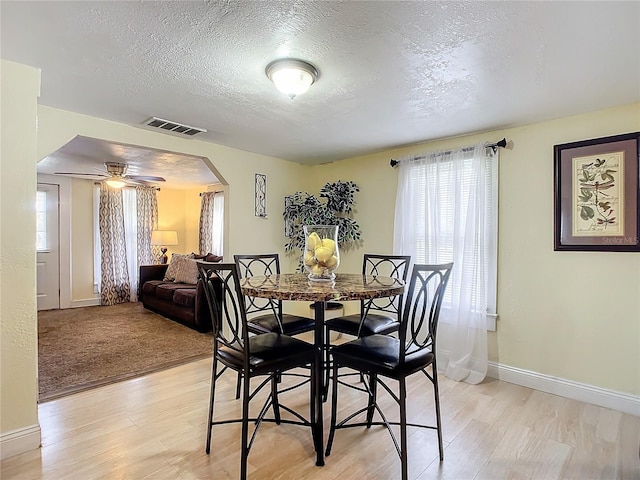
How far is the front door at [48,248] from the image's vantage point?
18.9 feet

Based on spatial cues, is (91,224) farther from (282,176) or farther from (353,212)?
(353,212)

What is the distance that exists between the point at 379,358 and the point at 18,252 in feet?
6.86

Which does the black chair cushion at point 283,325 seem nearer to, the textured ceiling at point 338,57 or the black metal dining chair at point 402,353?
the black metal dining chair at point 402,353

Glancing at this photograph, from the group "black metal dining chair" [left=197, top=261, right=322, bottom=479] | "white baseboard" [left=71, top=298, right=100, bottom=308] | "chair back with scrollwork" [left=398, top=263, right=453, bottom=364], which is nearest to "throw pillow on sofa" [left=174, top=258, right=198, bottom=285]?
"white baseboard" [left=71, top=298, right=100, bottom=308]

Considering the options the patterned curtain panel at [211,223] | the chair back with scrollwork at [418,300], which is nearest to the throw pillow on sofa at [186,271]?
the patterned curtain panel at [211,223]

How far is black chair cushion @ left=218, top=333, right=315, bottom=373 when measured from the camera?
1.82 meters

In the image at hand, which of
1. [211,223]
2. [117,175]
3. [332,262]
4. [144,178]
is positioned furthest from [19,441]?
[211,223]

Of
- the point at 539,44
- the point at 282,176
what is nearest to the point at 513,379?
the point at 539,44

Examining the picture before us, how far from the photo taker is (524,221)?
9.87 ft

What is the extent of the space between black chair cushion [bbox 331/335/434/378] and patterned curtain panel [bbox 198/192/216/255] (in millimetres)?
5432

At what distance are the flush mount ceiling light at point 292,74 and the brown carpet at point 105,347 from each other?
272cm

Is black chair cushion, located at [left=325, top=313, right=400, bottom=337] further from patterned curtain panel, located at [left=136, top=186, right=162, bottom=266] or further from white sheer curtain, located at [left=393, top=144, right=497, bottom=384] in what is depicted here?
patterned curtain panel, located at [left=136, top=186, right=162, bottom=266]

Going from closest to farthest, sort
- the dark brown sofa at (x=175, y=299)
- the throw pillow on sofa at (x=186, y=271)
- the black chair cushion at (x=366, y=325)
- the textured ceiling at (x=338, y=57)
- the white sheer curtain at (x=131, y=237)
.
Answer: the textured ceiling at (x=338, y=57), the black chair cushion at (x=366, y=325), the dark brown sofa at (x=175, y=299), the throw pillow on sofa at (x=186, y=271), the white sheer curtain at (x=131, y=237)

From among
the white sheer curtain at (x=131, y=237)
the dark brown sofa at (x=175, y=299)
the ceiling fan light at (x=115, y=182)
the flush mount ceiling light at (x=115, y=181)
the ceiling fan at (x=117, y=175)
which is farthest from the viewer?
the white sheer curtain at (x=131, y=237)
